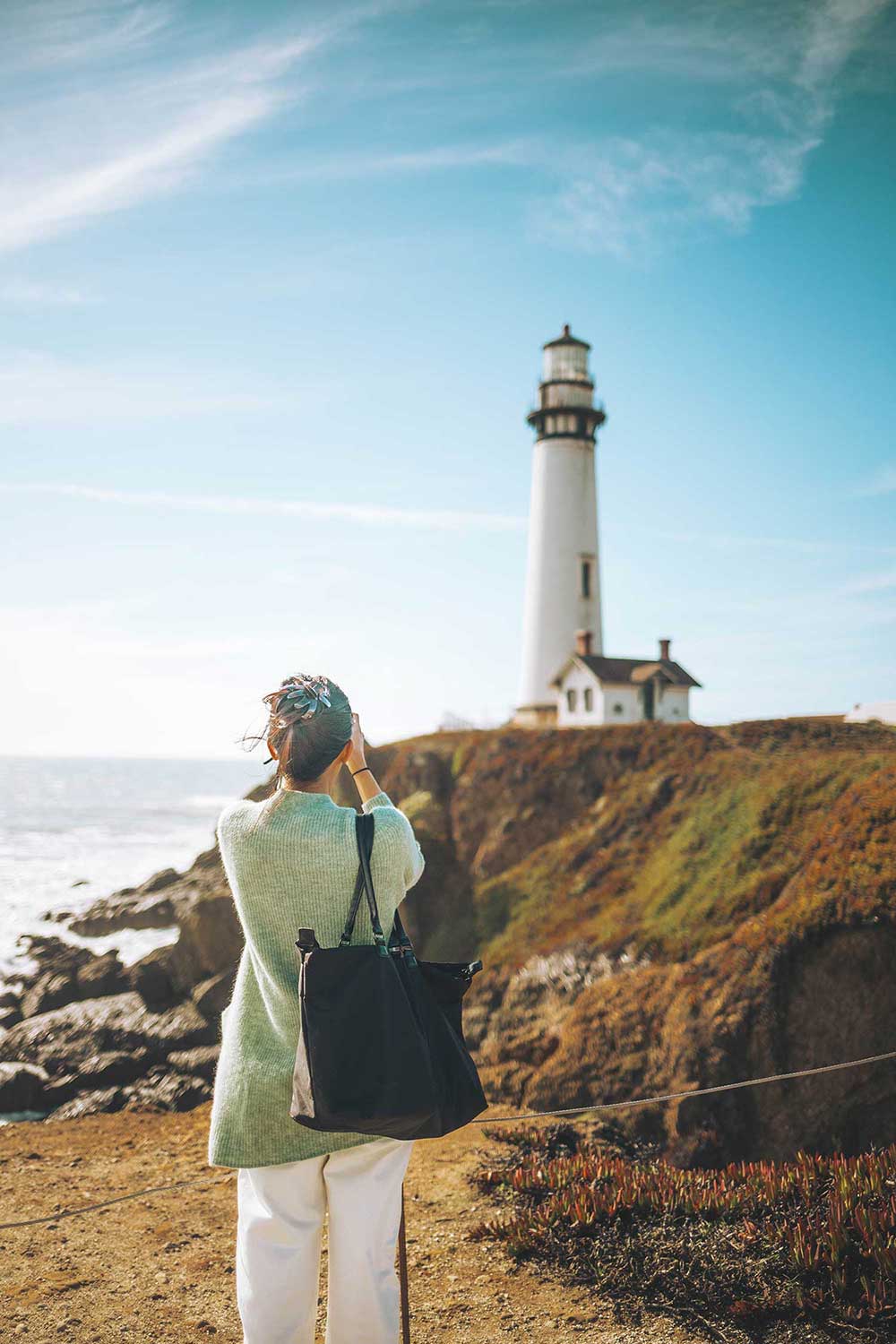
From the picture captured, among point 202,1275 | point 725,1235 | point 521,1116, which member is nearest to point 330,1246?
point 521,1116

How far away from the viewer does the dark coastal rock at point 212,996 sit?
56.3 ft

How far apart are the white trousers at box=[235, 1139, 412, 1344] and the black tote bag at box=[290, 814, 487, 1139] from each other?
0.22 m

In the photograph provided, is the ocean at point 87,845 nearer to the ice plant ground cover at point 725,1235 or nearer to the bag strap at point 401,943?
the ice plant ground cover at point 725,1235

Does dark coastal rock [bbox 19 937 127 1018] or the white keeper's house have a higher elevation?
the white keeper's house

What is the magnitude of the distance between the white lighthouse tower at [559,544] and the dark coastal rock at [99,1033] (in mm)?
16368

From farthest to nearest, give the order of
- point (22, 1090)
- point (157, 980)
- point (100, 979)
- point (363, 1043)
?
1. point (100, 979)
2. point (157, 980)
3. point (22, 1090)
4. point (363, 1043)

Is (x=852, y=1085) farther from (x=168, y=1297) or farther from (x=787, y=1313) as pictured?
(x=168, y=1297)

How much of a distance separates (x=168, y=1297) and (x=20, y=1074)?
33.4ft

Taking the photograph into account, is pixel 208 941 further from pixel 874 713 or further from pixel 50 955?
pixel 874 713

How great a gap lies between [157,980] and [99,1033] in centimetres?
253

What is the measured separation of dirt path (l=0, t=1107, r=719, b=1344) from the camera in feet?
15.6

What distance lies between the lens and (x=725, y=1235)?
16.8ft

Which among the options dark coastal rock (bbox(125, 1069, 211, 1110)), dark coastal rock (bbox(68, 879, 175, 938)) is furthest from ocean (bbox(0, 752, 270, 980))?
dark coastal rock (bbox(125, 1069, 211, 1110))

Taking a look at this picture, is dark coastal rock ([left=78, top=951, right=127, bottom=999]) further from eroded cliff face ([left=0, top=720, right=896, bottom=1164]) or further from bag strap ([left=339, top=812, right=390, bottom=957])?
bag strap ([left=339, top=812, right=390, bottom=957])
